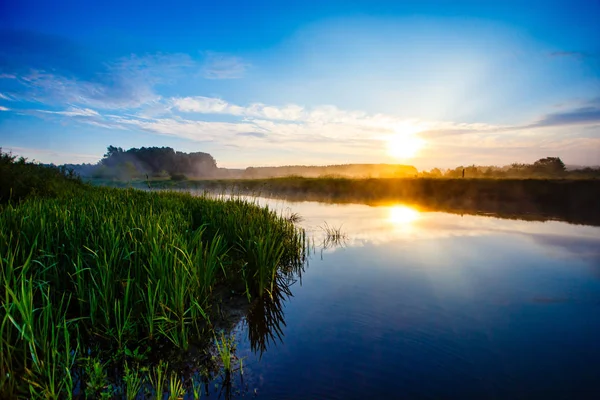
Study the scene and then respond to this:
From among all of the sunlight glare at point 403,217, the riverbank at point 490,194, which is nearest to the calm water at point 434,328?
the sunlight glare at point 403,217

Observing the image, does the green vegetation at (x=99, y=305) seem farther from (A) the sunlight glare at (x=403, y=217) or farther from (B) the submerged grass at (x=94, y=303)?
(A) the sunlight glare at (x=403, y=217)

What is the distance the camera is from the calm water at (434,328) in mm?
4480

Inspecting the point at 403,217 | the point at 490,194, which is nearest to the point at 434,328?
the point at 403,217

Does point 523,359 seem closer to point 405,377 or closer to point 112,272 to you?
point 405,377

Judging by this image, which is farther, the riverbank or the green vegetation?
the riverbank

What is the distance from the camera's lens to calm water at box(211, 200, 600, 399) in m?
4.48

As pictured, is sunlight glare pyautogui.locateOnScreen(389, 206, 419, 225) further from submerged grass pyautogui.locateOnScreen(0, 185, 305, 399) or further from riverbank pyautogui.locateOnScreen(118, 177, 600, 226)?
submerged grass pyautogui.locateOnScreen(0, 185, 305, 399)

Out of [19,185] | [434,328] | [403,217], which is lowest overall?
[434,328]

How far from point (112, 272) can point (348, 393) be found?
384 cm

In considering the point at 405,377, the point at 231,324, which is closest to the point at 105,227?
the point at 231,324

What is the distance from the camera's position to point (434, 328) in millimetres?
6090

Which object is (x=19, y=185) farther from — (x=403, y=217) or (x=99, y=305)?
(x=403, y=217)

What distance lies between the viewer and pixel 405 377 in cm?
459

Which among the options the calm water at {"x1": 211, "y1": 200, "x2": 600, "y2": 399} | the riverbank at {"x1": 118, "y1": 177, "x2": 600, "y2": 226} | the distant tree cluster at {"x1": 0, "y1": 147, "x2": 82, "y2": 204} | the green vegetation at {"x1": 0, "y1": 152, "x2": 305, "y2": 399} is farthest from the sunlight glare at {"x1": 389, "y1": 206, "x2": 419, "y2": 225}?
the distant tree cluster at {"x1": 0, "y1": 147, "x2": 82, "y2": 204}
